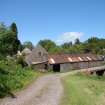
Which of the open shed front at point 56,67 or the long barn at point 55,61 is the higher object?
the long barn at point 55,61

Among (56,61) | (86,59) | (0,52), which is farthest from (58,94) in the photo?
(86,59)

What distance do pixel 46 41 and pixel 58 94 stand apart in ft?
477

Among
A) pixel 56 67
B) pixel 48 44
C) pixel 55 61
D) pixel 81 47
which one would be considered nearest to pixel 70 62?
pixel 56 67

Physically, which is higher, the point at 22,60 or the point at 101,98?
the point at 22,60

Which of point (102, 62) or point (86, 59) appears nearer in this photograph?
point (86, 59)

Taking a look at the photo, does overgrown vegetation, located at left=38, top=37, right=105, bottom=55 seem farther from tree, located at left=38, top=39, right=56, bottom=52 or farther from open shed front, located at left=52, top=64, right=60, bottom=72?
open shed front, located at left=52, top=64, right=60, bottom=72

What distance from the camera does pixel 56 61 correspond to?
231ft

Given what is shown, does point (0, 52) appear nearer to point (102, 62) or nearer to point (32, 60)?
point (32, 60)

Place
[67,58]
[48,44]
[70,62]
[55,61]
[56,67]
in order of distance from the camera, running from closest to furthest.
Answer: [55,61]
[56,67]
[70,62]
[67,58]
[48,44]

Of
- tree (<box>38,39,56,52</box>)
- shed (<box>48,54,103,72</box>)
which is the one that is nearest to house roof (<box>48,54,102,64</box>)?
shed (<box>48,54,103,72</box>)

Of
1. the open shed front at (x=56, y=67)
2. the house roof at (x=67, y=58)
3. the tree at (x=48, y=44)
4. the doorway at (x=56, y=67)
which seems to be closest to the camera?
the open shed front at (x=56, y=67)

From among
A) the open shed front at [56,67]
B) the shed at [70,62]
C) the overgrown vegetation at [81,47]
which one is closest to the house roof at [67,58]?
the shed at [70,62]

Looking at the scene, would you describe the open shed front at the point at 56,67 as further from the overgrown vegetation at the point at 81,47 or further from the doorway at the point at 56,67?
the overgrown vegetation at the point at 81,47

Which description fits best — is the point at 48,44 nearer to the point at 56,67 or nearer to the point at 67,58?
the point at 67,58
